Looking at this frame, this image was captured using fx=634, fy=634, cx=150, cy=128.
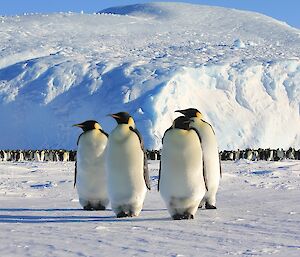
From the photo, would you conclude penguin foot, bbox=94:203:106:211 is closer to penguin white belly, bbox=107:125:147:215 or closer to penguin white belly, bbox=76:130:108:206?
penguin white belly, bbox=76:130:108:206

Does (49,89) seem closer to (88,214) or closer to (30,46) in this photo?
(30,46)

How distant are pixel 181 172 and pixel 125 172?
54cm

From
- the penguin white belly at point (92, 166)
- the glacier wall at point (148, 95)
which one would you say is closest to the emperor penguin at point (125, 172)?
the penguin white belly at point (92, 166)

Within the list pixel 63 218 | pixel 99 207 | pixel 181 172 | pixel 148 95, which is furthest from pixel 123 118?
pixel 148 95

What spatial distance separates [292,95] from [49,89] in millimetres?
12265

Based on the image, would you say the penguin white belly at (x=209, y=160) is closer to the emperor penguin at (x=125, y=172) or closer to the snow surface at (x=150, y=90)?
the emperor penguin at (x=125, y=172)

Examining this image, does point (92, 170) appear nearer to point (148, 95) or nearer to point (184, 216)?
point (184, 216)

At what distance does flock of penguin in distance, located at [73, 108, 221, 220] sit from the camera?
487cm

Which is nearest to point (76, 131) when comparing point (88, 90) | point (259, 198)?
point (88, 90)

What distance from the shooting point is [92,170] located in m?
5.87

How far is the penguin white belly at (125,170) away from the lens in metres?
5.15

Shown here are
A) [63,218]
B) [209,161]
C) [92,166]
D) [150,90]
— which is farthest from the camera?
[150,90]

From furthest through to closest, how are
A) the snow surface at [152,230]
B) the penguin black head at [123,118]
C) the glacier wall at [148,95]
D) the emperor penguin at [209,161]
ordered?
the glacier wall at [148,95]
the emperor penguin at [209,161]
the penguin black head at [123,118]
the snow surface at [152,230]

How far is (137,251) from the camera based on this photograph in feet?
11.2
